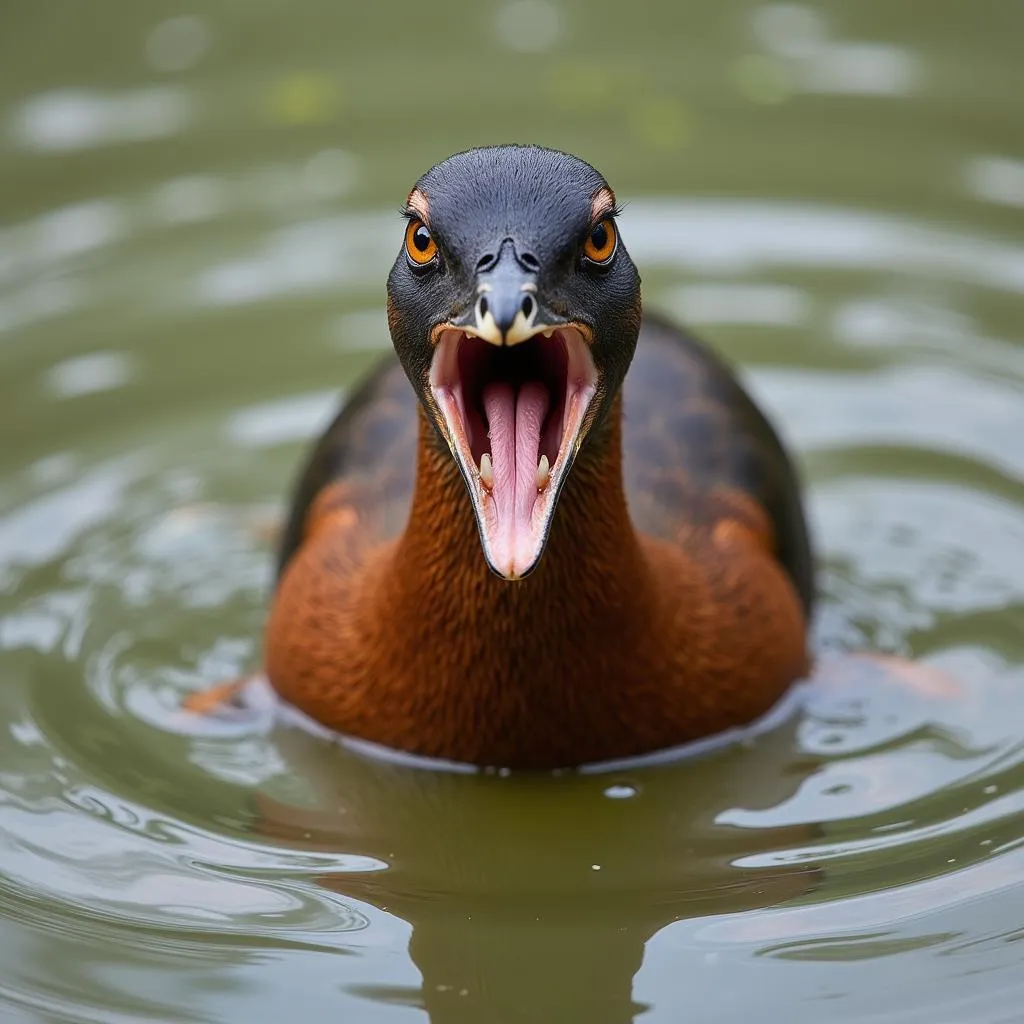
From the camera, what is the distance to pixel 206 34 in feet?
39.9

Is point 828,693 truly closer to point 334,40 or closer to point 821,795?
point 821,795

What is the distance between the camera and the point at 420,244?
224 inches

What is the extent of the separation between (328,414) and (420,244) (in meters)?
3.81

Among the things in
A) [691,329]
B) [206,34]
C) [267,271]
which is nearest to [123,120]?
[206,34]

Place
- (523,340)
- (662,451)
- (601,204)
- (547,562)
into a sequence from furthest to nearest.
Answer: (662,451) < (547,562) < (601,204) < (523,340)

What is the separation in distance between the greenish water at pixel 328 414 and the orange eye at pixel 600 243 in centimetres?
193

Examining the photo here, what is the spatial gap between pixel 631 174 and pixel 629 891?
5833mm

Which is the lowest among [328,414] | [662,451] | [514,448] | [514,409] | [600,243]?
[514,448]

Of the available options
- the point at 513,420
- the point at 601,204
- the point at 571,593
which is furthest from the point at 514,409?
the point at 571,593

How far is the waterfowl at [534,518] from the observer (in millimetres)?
5559

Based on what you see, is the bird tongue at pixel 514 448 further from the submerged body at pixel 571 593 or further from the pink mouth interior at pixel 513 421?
the submerged body at pixel 571 593

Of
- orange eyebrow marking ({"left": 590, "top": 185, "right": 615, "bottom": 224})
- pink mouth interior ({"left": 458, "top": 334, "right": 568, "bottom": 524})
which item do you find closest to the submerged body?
pink mouth interior ({"left": 458, "top": 334, "right": 568, "bottom": 524})

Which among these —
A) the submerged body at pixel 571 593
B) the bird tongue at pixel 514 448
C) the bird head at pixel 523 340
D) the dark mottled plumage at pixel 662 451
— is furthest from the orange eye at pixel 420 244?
the dark mottled plumage at pixel 662 451

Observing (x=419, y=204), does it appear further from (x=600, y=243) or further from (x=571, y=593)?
(x=571, y=593)
